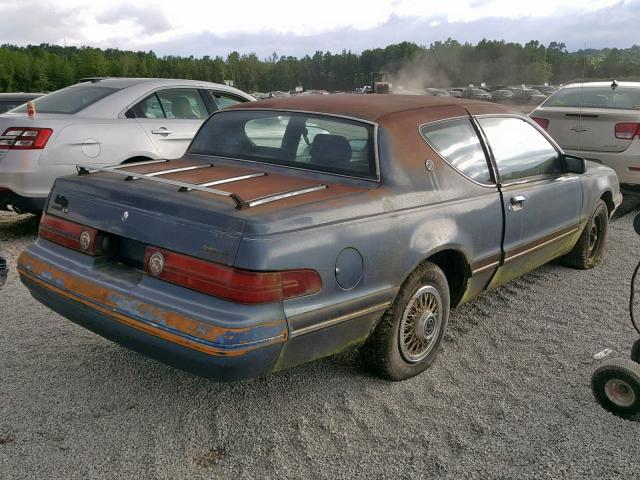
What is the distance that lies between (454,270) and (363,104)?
112cm

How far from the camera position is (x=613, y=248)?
6.34 metres

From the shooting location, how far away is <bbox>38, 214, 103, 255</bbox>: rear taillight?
10.0 ft

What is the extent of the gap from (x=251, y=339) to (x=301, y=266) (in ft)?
1.21

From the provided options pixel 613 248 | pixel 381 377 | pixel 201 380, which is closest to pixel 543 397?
pixel 381 377

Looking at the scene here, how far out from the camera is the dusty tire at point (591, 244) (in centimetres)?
528

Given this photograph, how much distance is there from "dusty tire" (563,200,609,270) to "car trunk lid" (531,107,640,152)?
2.20m

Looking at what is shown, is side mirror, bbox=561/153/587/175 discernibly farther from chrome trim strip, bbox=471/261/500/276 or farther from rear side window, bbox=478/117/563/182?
chrome trim strip, bbox=471/261/500/276

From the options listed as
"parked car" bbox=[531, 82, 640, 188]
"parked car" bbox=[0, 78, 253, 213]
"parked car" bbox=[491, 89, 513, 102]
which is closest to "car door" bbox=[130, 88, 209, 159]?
"parked car" bbox=[0, 78, 253, 213]

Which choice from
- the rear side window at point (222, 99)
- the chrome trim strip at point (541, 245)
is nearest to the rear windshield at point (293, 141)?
the chrome trim strip at point (541, 245)

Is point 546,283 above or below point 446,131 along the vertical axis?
below

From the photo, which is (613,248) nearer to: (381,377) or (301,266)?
(381,377)

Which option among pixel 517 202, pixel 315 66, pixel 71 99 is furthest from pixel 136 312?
pixel 315 66

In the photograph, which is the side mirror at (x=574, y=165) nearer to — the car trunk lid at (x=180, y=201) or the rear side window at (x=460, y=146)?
the rear side window at (x=460, y=146)

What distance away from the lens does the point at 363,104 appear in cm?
375
